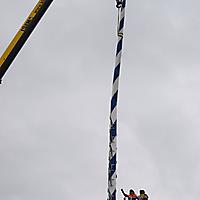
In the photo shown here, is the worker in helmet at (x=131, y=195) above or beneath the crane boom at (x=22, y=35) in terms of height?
beneath

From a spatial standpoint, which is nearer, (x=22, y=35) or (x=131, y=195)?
(x=131, y=195)

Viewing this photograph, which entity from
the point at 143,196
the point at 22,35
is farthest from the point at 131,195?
the point at 22,35

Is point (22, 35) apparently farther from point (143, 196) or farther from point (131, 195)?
point (143, 196)

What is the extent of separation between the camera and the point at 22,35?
20281 millimetres

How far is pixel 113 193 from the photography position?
7258 mm

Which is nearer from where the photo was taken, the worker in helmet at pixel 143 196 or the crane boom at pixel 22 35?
the worker in helmet at pixel 143 196

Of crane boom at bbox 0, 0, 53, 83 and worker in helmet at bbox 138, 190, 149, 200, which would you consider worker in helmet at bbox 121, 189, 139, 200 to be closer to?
worker in helmet at bbox 138, 190, 149, 200

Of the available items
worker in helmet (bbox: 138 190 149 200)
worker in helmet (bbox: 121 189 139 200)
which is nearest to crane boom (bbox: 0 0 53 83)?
worker in helmet (bbox: 121 189 139 200)

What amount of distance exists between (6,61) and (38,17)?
2.14 m

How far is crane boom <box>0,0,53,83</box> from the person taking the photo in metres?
20.1

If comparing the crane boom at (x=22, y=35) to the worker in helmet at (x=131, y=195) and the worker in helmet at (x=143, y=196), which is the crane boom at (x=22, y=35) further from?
the worker in helmet at (x=143, y=196)

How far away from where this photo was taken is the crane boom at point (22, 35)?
66.0 feet

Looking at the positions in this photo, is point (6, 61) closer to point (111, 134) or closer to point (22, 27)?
point (22, 27)

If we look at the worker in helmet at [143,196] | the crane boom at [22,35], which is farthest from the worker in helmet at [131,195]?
the crane boom at [22,35]
